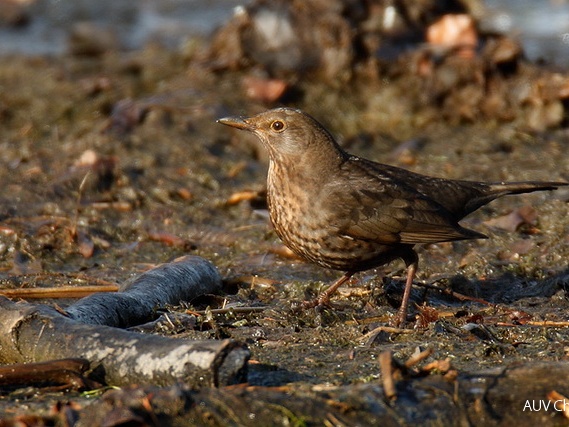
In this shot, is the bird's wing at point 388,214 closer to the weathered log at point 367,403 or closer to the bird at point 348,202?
the bird at point 348,202

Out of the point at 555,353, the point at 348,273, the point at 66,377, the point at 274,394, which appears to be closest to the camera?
the point at 274,394

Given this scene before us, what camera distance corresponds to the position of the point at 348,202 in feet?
20.9

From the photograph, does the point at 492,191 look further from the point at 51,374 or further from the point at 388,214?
the point at 51,374

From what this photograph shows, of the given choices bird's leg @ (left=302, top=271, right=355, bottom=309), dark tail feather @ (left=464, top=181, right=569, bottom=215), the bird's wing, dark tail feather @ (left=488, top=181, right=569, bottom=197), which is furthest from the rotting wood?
dark tail feather @ (left=488, top=181, right=569, bottom=197)

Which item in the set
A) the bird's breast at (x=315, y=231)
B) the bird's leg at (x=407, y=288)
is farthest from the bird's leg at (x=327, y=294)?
the bird's leg at (x=407, y=288)

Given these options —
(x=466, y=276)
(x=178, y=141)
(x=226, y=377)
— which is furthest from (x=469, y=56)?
(x=226, y=377)

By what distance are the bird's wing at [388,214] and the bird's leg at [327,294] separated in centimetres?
41

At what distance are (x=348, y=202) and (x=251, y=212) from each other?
1985 millimetres

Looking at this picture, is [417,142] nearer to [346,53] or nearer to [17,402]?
[346,53]

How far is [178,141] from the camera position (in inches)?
368

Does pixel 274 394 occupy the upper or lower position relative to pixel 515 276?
upper

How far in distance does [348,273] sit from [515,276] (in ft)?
4.15

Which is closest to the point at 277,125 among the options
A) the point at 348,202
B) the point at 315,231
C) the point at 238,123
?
the point at 238,123

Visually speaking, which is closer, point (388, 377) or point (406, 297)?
point (388, 377)
